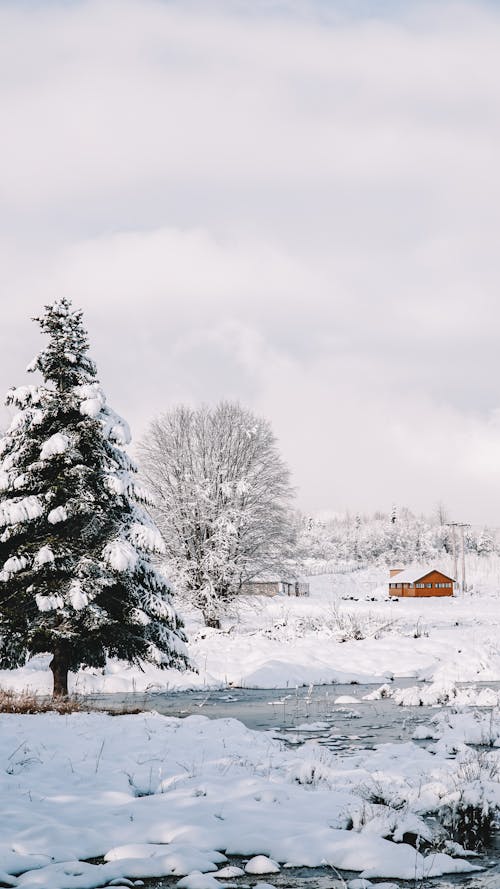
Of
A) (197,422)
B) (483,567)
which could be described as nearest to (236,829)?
(197,422)

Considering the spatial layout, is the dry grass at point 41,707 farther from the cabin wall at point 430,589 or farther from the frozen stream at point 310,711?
the cabin wall at point 430,589

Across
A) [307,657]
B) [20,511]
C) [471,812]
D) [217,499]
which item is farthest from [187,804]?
[217,499]

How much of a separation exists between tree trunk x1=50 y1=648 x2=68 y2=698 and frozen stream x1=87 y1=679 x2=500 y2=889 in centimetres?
87

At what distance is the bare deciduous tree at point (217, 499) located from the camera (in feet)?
113

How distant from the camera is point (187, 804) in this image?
7266 millimetres

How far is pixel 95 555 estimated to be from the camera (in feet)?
50.5

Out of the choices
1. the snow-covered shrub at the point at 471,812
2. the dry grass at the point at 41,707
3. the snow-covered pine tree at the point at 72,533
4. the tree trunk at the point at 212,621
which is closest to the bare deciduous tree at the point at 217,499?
the tree trunk at the point at 212,621

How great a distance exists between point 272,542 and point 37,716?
24.9 metres

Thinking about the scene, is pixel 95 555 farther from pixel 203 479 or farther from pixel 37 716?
pixel 203 479

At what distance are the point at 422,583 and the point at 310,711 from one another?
64.8 m

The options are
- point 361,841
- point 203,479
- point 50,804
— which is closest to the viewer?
point 361,841

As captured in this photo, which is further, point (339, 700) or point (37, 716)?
point (339, 700)

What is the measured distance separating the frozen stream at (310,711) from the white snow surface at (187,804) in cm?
111

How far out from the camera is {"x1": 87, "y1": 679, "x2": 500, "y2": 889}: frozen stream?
12.3 metres
